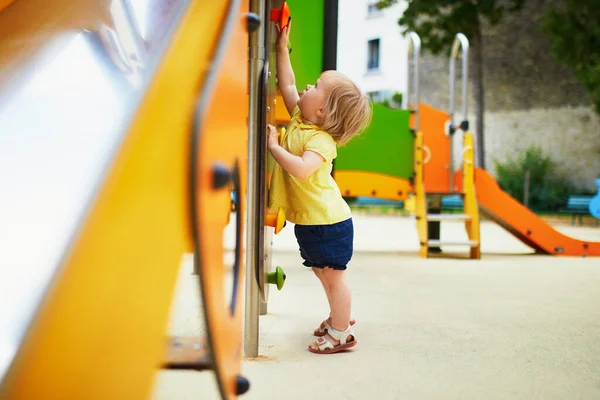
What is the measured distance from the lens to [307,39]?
9.96 feet

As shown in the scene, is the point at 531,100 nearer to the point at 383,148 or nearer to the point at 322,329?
the point at 383,148

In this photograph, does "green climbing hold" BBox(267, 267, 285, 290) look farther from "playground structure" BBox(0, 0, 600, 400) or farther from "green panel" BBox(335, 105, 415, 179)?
"green panel" BBox(335, 105, 415, 179)

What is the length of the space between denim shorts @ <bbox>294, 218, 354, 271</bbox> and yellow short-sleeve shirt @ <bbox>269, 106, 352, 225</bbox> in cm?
3

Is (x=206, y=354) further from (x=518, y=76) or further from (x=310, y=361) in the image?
(x=518, y=76)

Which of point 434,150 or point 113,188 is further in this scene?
point 434,150

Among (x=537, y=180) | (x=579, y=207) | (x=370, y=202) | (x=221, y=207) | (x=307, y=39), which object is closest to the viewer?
(x=221, y=207)

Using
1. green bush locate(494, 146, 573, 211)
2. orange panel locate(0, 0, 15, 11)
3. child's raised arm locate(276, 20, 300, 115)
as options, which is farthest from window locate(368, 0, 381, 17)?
orange panel locate(0, 0, 15, 11)

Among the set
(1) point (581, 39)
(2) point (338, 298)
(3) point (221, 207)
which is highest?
(1) point (581, 39)

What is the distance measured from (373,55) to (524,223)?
14055mm

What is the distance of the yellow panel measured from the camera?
427 millimetres

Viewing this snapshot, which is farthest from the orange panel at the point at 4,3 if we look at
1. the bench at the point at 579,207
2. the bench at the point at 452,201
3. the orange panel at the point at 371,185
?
the bench at the point at 579,207

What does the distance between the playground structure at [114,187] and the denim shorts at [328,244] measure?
2.22 feet

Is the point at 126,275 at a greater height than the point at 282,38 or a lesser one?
lesser

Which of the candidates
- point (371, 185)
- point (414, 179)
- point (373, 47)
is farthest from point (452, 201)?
point (373, 47)
